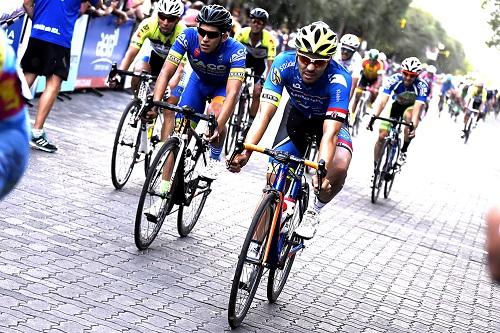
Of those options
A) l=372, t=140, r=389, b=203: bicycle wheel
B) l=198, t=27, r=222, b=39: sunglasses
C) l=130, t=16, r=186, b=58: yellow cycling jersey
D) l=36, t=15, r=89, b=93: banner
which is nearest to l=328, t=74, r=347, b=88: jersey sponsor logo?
l=198, t=27, r=222, b=39: sunglasses

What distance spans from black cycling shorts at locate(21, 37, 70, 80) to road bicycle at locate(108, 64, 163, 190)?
150cm

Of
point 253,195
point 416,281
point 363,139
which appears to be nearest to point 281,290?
point 416,281

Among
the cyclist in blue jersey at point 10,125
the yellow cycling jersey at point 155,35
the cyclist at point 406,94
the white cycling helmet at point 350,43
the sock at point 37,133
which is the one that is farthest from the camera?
the white cycling helmet at point 350,43

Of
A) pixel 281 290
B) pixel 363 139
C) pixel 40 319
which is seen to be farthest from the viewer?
pixel 363 139

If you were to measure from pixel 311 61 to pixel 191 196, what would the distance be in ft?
6.23

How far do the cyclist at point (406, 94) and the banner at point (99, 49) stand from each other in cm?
575

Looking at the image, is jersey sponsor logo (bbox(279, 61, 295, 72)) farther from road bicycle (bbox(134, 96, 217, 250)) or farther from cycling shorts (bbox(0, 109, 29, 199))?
cycling shorts (bbox(0, 109, 29, 199))

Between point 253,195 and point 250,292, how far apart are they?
17.8ft

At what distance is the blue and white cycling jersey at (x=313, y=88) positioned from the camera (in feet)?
22.5

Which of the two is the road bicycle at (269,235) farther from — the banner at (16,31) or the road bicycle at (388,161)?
the banner at (16,31)

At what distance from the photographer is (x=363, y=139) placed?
963 inches

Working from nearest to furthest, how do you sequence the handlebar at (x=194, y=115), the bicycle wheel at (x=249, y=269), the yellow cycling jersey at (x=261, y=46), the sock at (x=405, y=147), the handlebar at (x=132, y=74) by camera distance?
1. the bicycle wheel at (x=249, y=269)
2. the handlebar at (x=194, y=115)
3. the handlebar at (x=132, y=74)
4. the sock at (x=405, y=147)
5. the yellow cycling jersey at (x=261, y=46)

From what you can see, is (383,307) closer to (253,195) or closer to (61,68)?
(253,195)

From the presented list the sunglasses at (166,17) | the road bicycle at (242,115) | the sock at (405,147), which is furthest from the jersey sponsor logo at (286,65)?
the sock at (405,147)
